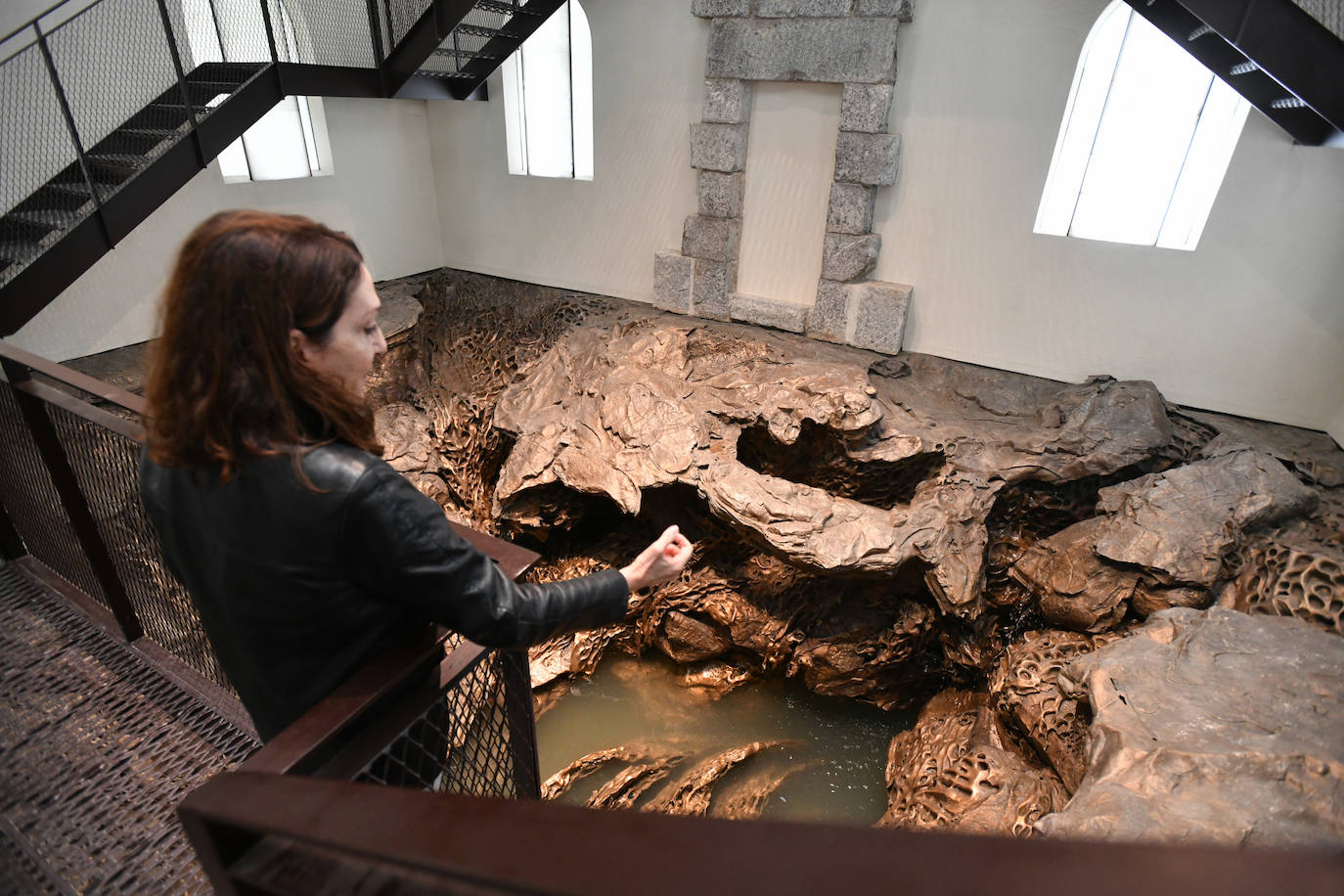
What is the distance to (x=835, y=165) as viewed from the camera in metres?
5.62

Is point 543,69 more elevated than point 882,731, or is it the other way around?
point 543,69

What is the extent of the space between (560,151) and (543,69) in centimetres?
78

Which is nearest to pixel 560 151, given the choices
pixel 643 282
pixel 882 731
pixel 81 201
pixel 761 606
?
pixel 643 282

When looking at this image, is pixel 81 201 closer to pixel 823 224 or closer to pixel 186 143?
pixel 186 143

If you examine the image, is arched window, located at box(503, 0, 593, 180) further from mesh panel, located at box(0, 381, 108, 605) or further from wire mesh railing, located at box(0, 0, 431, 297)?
mesh panel, located at box(0, 381, 108, 605)

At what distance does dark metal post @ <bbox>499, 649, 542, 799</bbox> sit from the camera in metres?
1.61

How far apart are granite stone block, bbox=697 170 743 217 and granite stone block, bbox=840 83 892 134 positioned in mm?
1064

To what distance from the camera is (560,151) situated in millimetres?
7371

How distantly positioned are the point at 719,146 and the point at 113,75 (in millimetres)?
4391

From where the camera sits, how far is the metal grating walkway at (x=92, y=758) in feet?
5.78

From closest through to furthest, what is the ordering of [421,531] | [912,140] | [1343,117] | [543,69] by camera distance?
1. [421,531]
2. [1343,117]
3. [912,140]
4. [543,69]

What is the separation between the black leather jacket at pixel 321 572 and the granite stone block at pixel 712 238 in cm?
549

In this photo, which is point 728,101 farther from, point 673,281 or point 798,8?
A: point 673,281

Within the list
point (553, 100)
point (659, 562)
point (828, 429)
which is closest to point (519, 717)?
point (659, 562)
